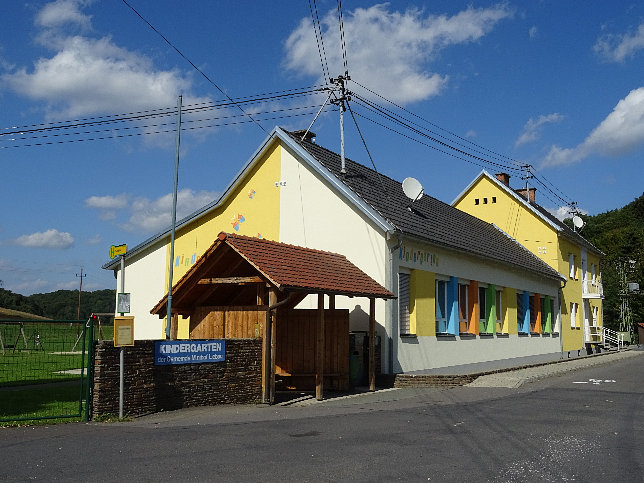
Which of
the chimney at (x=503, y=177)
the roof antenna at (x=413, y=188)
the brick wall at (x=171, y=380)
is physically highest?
the chimney at (x=503, y=177)

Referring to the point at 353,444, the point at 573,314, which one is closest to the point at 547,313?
the point at 573,314

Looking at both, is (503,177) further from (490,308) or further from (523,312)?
(490,308)

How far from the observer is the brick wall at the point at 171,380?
11.9 metres

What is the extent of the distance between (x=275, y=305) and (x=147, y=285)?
12.0 metres

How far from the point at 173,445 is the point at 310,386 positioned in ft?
23.8

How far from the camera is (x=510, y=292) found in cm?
2761

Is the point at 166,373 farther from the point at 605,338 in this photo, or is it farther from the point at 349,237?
the point at 605,338

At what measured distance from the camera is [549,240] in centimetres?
3512

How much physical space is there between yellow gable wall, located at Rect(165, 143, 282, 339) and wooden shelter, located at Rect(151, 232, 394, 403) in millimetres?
4723

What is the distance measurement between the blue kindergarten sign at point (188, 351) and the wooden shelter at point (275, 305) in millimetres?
1092

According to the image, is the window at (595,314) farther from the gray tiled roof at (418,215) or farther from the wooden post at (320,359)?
the wooden post at (320,359)

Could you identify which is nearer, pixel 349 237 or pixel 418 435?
pixel 418 435

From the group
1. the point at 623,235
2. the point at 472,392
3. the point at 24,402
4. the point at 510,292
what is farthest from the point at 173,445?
the point at 623,235

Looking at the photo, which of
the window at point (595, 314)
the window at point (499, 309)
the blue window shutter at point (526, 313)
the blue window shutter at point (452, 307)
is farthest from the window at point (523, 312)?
the window at point (595, 314)
